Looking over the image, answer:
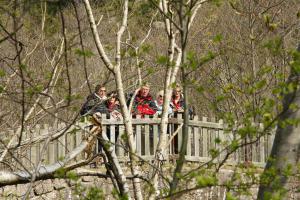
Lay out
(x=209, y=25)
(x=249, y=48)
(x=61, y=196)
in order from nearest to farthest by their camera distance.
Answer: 1. (x=61, y=196)
2. (x=249, y=48)
3. (x=209, y=25)

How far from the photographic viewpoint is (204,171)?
4.56 meters

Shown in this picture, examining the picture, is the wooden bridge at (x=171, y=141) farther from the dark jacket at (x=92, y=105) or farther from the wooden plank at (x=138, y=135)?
the dark jacket at (x=92, y=105)

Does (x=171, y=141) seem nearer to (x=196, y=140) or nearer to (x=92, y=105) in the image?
(x=196, y=140)

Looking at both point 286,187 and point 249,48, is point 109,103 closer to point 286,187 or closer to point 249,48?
point 249,48

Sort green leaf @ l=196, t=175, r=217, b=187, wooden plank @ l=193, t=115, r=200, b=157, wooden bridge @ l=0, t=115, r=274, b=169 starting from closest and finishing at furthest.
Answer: green leaf @ l=196, t=175, r=217, b=187 < wooden bridge @ l=0, t=115, r=274, b=169 < wooden plank @ l=193, t=115, r=200, b=157

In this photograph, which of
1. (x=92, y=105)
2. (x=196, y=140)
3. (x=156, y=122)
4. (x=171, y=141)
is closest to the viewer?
(x=92, y=105)

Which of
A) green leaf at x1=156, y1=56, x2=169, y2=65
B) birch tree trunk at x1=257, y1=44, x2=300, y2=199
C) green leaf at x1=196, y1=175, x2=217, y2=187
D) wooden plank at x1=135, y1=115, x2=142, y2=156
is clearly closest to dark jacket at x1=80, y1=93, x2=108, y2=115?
green leaf at x1=156, y1=56, x2=169, y2=65

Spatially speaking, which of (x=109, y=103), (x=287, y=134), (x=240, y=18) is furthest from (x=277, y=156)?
(x=240, y=18)

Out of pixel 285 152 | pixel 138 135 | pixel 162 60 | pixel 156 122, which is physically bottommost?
pixel 285 152

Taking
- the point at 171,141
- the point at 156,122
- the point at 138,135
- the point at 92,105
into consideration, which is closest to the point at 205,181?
the point at 92,105

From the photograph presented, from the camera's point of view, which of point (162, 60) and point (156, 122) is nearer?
point (162, 60)

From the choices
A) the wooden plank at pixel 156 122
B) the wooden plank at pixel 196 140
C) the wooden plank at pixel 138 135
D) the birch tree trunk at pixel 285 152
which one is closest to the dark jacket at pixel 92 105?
the birch tree trunk at pixel 285 152

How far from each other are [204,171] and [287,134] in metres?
0.48

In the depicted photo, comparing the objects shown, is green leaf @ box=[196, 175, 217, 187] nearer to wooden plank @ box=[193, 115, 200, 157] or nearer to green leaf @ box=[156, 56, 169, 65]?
green leaf @ box=[156, 56, 169, 65]
